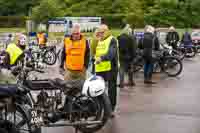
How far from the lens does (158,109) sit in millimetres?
10984

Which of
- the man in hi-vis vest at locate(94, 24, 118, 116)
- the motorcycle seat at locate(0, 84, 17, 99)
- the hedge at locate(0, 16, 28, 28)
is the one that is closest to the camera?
the motorcycle seat at locate(0, 84, 17, 99)

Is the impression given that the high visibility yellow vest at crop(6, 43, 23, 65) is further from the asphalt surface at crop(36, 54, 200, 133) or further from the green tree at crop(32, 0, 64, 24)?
the green tree at crop(32, 0, 64, 24)

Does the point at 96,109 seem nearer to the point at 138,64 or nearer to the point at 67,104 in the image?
the point at 67,104

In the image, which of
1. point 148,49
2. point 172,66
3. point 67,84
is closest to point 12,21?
point 172,66

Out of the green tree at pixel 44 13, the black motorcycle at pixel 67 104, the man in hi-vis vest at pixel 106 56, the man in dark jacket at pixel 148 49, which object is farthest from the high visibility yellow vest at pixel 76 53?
the green tree at pixel 44 13

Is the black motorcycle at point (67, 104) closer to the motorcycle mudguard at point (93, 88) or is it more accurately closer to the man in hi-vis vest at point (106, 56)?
the motorcycle mudguard at point (93, 88)

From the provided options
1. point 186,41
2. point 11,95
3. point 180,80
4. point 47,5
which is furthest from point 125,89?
point 47,5

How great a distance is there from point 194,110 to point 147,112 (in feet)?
3.66

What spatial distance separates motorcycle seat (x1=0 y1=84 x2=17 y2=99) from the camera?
7059mm

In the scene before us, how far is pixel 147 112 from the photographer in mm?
10594

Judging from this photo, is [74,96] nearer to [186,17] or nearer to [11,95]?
[11,95]

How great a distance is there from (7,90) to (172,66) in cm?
1150

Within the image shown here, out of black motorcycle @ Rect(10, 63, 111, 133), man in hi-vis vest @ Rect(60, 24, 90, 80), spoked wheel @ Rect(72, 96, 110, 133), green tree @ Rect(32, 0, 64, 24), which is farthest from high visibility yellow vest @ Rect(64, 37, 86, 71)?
green tree @ Rect(32, 0, 64, 24)

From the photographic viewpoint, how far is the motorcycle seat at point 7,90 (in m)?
7.06
